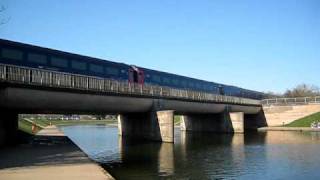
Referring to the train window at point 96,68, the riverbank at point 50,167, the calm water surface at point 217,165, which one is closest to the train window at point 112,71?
the train window at point 96,68

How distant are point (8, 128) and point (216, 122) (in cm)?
3888

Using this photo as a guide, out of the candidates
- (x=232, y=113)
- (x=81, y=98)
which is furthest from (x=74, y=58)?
(x=232, y=113)

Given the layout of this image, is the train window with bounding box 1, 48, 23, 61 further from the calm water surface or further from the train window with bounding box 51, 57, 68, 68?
the calm water surface

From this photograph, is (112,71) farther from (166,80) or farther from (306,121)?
(306,121)

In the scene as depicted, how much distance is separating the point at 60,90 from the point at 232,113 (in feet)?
122

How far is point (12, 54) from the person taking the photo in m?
36.7

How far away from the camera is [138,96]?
49188mm

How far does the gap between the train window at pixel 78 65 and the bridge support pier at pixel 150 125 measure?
1077cm

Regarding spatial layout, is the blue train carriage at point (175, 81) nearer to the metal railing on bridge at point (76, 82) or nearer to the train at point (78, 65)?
the train at point (78, 65)

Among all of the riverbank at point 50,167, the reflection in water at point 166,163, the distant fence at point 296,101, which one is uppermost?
the distant fence at point 296,101

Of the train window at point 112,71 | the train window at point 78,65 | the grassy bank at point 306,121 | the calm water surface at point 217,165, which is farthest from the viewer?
the grassy bank at point 306,121

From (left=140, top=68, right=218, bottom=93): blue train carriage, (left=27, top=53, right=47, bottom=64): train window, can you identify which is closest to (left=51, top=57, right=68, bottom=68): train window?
(left=27, top=53, right=47, bottom=64): train window

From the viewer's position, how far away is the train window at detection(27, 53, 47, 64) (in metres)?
38.8

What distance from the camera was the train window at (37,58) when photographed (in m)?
38.8
